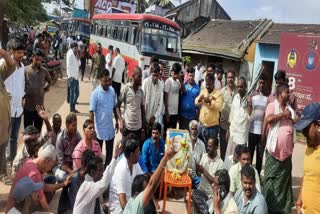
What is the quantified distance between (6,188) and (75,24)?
30.1 meters

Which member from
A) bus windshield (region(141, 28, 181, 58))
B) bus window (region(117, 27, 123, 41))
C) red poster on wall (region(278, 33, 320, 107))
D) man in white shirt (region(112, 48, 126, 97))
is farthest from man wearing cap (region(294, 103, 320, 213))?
bus window (region(117, 27, 123, 41))

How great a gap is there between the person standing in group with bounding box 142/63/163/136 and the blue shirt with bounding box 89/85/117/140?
2.12 ft

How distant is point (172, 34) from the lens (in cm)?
1444

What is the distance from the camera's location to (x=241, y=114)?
562 cm

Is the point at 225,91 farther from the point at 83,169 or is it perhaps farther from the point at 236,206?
the point at 83,169

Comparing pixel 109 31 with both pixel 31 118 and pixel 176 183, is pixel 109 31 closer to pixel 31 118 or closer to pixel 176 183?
pixel 31 118

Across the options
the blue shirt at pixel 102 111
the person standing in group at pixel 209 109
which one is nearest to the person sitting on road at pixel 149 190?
the blue shirt at pixel 102 111

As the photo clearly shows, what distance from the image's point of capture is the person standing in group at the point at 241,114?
18.3 ft

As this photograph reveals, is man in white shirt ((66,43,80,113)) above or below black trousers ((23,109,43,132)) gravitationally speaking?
above

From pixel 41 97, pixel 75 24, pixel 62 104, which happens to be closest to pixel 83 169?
pixel 41 97

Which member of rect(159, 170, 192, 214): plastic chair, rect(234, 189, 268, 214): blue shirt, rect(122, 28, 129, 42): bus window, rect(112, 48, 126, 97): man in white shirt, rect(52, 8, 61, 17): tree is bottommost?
rect(159, 170, 192, 214): plastic chair

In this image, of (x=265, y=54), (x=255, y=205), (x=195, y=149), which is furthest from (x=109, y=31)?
(x=255, y=205)

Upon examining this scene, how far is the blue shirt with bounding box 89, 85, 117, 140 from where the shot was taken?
5422mm

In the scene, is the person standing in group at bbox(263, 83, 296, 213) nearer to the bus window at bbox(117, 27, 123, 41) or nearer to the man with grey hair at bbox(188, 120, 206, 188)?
the man with grey hair at bbox(188, 120, 206, 188)
